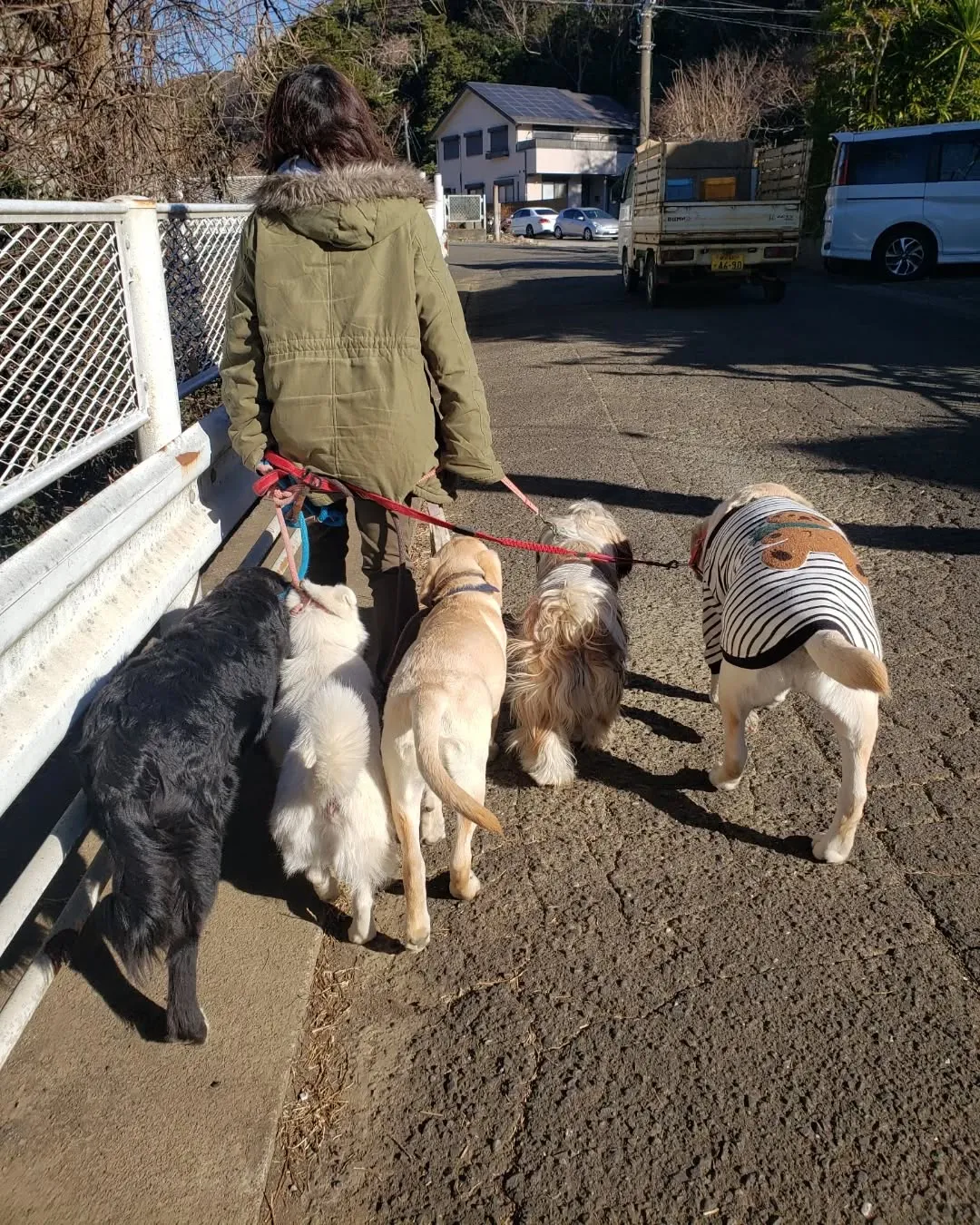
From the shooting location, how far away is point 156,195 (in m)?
5.50

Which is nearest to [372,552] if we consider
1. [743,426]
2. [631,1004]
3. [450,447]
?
[450,447]

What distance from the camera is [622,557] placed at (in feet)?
13.2

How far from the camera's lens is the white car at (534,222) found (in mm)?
46531

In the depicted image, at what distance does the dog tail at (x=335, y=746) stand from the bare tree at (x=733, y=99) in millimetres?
40361

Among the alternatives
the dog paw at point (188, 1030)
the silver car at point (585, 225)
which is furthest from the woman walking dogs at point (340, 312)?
the silver car at point (585, 225)

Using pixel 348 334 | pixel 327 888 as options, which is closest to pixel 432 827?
pixel 327 888

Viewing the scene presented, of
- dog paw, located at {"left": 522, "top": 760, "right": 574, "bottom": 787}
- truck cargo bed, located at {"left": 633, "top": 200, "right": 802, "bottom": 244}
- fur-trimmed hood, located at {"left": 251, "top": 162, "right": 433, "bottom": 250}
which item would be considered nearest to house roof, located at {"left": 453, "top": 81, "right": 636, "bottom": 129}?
truck cargo bed, located at {"left": 633, "top": 200, "right": 802, "bottom": 244}

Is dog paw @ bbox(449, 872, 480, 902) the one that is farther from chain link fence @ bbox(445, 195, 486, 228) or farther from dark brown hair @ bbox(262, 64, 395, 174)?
chain link fence @ bbox(445, 195, 486, 228)

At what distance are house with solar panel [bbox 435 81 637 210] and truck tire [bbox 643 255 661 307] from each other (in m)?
46.1

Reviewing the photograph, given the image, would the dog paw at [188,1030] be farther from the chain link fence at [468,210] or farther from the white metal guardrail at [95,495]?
the chain link fence at [468,210]

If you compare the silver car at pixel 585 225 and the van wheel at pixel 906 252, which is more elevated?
the silver car at pixel 585 225

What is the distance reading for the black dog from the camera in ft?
7.45

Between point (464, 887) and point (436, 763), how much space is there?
26.0 inches

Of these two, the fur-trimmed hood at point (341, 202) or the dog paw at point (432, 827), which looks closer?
the fur-trimmed hood at point (341, 202)
